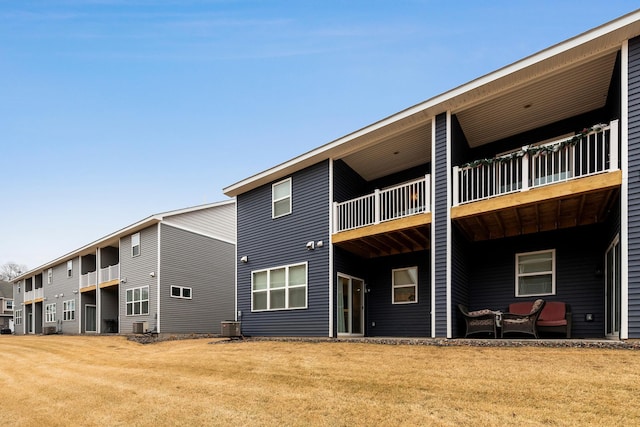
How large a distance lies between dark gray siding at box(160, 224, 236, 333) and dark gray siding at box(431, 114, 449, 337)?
43.6ft

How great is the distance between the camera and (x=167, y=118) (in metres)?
25.9

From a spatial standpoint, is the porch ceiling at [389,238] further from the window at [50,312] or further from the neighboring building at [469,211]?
the window at [50,312]

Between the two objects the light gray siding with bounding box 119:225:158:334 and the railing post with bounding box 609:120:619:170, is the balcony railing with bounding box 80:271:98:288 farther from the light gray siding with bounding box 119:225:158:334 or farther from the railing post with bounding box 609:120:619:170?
the railing post with bounding box 609:120:619:170

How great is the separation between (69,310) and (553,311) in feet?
92.1

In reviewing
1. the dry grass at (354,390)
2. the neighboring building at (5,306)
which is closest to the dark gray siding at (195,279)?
the dry grass at (354,390)

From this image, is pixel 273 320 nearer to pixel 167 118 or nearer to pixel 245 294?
pixel 245 294

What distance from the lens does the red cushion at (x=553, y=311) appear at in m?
9.14

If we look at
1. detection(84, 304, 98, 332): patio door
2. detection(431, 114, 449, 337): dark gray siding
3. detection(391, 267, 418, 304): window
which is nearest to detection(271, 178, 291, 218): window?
detection(391, 267, 418, 304): window

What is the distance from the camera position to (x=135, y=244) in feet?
66.7

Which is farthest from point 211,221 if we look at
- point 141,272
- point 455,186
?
point 455,186

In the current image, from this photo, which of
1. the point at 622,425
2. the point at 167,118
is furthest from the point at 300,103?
the point at 622,425

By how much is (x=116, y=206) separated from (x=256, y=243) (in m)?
31.5

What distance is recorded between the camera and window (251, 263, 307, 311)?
40.4ft

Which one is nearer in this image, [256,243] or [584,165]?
[584,165]
